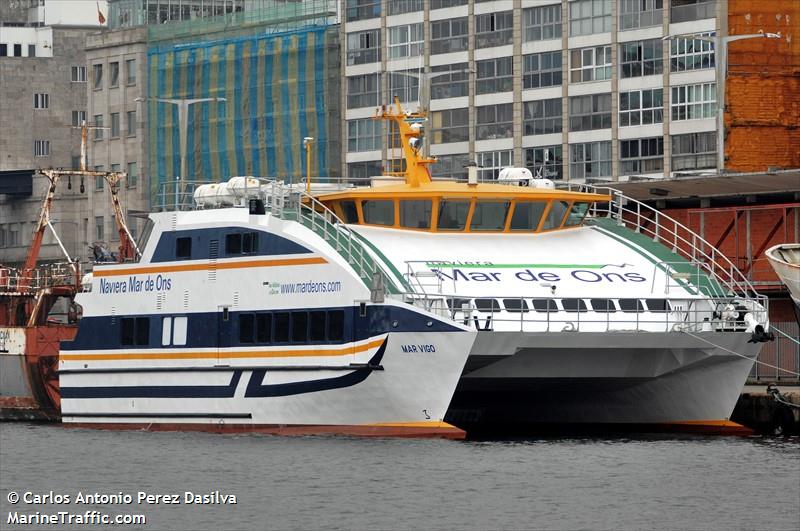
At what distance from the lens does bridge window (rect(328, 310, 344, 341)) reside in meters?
45.4

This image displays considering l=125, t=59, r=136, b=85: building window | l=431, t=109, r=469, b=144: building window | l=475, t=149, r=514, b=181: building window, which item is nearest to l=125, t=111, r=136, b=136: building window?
l=125, t=59, r=136, b=85: building window

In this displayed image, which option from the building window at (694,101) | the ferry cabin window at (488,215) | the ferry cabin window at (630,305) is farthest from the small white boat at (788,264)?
the building window at (694,101)

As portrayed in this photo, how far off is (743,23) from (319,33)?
26.0m

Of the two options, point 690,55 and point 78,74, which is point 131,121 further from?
point 690,55

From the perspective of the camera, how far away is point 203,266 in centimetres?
4875

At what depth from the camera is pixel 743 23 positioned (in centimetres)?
9188

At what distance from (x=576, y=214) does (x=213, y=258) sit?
9.10m

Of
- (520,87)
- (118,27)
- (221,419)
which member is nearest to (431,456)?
(221,419)

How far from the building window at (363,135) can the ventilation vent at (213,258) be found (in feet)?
194

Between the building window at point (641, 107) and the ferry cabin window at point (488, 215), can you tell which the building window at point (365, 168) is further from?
the ferry cabin window at point (488, 215)

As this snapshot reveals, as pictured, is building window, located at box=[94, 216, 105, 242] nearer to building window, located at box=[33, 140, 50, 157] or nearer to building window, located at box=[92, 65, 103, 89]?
building window, located at box=[92, 65, 103, 89]

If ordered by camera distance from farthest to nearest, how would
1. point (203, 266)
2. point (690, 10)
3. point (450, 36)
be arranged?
1. point (450, 36)
2. point (690, 10)
3. point (203, 266)

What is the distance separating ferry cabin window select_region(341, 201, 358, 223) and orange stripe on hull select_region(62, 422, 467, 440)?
5309 millimetres

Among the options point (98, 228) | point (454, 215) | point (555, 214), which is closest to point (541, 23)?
point (98, 228)
